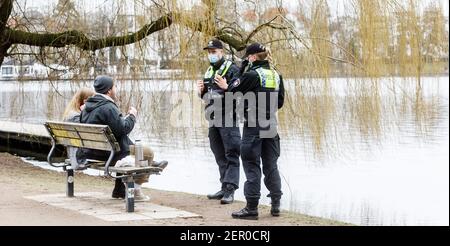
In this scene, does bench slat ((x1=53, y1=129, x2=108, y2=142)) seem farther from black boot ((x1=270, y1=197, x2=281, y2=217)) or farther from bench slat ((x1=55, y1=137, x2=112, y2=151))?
black boot ((x1=270, y1=197, x2=281, y2=217))

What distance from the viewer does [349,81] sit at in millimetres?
9977

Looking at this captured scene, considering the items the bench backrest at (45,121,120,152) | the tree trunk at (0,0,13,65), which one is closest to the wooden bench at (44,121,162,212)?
the bench backrest at (45,121,120,152)

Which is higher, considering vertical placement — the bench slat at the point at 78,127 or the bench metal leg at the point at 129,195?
the bench slat at the point at 78,127

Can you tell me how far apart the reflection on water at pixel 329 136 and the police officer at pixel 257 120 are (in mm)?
2758

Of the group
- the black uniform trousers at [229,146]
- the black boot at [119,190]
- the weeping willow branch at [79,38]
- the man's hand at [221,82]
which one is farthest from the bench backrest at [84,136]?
the weeping willow branch at [79,38]

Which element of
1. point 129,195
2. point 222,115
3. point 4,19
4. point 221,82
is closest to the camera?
point 129,195

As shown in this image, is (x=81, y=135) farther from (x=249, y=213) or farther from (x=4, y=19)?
(x=4, y=19)

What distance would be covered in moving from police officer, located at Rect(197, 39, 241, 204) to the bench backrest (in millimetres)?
1244

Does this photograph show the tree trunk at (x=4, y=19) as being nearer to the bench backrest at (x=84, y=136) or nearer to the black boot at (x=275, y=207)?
the bench backrest at (x=84, y=136)

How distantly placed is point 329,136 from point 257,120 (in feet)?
11.6

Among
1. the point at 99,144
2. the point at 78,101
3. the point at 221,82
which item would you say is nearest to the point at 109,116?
the point at 99,144

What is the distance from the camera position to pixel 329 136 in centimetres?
1043

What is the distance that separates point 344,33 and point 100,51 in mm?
4065

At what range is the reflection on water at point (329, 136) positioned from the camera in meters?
10.0
